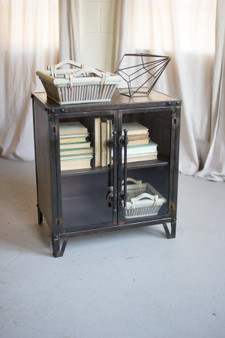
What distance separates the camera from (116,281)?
83.7 inches

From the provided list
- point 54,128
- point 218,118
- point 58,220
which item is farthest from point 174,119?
point 218,118

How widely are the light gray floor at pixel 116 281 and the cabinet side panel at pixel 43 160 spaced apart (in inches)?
7.9

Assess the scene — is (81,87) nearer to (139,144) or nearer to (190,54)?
(139,144)

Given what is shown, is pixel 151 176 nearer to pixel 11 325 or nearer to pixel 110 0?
pixel 11 325

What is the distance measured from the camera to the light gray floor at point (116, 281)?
1829 millimetres

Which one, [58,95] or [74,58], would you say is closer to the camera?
[58,95]

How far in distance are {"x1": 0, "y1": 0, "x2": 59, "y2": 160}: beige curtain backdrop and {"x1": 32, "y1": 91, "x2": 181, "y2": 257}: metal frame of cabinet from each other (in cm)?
120

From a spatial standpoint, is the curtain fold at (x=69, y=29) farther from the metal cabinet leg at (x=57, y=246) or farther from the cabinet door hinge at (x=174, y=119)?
the metal cabinet leg at (x=57, y=246)

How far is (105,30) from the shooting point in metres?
3.41

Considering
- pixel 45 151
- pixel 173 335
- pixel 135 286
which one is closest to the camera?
pixel 173 335

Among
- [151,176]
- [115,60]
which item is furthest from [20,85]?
[151,176]

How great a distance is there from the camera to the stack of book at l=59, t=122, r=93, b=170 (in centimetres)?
223

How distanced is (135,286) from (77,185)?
0.58 meters

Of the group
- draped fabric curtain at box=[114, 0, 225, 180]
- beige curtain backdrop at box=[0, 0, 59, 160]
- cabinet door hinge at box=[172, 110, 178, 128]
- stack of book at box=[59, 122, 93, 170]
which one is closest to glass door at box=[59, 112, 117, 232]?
stack of book at box=[59, 122, 93, 170]
